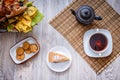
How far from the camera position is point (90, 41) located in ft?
4.53

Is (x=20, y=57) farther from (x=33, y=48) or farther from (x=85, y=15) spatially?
(x=85, y=15)

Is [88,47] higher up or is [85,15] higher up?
[85,15]

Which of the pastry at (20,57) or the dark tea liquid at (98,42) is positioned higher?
the dark tea liquid at (98,42)

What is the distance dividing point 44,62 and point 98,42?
22 cm

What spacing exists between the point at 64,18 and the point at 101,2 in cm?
15

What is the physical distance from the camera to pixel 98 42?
1.37m

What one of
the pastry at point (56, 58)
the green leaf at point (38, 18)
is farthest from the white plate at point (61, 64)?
the green leaf at point (38, 18)

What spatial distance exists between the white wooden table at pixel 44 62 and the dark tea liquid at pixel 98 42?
8 centimetres

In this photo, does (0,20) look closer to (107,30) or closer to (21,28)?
(21,28)

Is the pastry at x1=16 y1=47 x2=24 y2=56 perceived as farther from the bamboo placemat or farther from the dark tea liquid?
the dark tea liquid

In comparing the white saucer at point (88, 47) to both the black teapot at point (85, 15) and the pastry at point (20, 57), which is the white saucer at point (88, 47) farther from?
the pastry at point (20, 57)

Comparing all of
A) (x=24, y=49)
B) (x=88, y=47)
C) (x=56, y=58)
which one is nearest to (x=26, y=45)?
(x=24, y=49)

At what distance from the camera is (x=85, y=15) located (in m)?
1.35

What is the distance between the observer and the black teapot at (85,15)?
136 centimetres
